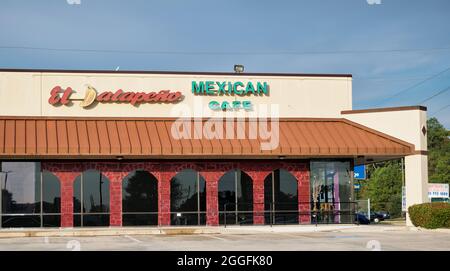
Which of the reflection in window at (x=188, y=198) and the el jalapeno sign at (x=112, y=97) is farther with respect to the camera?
the reflection in window at (x=188, y=198)

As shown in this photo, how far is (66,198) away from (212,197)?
6737 mm

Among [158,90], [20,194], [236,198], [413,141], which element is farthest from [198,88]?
[413,141]

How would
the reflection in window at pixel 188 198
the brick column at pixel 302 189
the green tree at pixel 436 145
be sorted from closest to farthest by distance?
the reflection in window at pixel 188 198 → the brick column at pixel 302 189 → the green tree at pixel 436 145

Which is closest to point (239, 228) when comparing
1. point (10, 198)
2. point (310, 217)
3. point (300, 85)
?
point (310, 217)

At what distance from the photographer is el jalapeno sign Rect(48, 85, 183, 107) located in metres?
30.8

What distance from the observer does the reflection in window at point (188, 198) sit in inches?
1224

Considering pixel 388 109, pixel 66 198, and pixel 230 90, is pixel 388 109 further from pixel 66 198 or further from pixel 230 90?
pixel 66 198

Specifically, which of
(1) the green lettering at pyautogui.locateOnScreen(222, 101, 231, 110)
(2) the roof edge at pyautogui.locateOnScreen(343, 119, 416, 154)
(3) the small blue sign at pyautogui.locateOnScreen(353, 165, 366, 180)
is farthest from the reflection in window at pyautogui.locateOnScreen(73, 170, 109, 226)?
(3) the small blue sign at pyautogui.locateOnScreen(353, 165, 366, 180)

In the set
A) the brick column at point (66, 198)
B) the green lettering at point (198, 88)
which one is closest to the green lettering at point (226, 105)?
the green lettering at point (198, 88)

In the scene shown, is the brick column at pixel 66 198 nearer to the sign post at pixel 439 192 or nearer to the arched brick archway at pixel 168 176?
the arched brick archway at pixel 168 176

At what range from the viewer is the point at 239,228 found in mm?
29344

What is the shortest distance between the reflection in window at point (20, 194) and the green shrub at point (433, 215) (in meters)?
16.9

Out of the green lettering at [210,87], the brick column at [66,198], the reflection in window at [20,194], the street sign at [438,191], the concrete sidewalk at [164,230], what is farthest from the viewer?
the street sign at [438,191]
